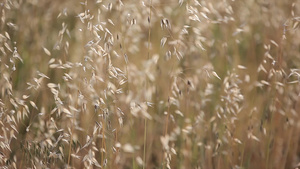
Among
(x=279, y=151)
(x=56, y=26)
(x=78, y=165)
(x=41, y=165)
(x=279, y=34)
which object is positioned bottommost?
(x=279, y=151)

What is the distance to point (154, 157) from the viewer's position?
2307 millimetres

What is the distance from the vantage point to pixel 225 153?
221 cm

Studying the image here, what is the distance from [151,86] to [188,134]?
14.1 inches

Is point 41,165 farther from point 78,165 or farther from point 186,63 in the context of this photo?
point 186,63

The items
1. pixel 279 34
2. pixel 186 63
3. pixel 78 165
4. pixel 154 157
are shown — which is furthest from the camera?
pixel 279 34

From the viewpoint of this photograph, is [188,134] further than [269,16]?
No

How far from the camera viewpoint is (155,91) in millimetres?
2342

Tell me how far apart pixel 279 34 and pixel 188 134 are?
3.24ft

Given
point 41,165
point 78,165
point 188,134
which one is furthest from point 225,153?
point 41,165

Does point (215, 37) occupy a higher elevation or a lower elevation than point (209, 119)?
higher

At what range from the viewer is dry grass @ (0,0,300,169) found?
1979 mm

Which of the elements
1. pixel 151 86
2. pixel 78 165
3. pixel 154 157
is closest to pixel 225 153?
pixel 154 157

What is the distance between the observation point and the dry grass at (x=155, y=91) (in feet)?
6.49

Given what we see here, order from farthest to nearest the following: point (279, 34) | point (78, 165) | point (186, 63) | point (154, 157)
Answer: point (279, 34), point (186, 63), point (154, 157), point (78, 165)
